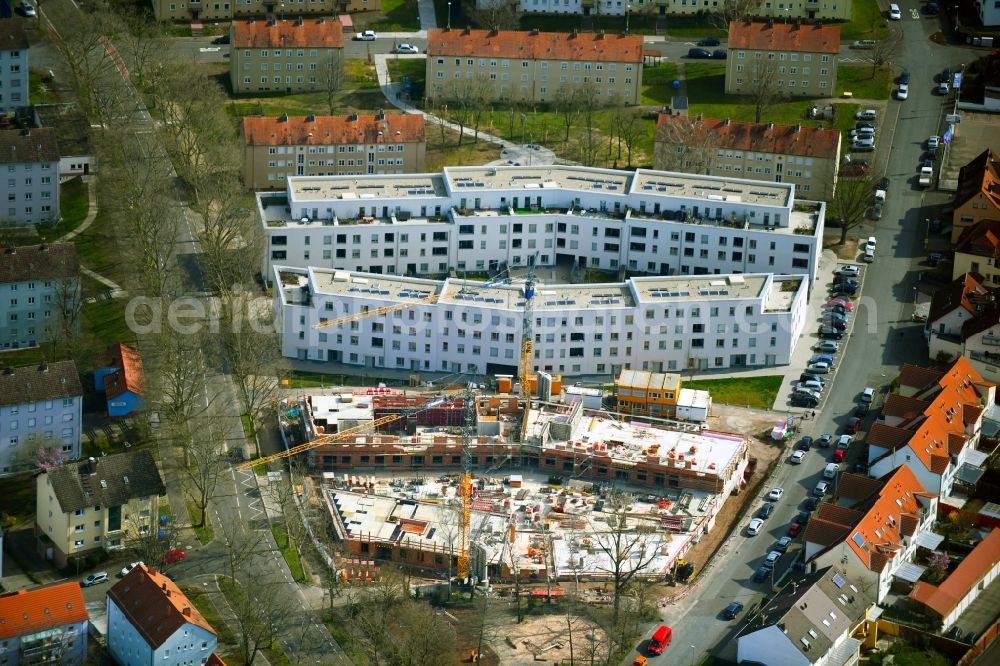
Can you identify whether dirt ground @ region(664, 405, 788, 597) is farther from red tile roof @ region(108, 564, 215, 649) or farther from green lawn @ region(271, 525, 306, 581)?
red tile roof @ region(108, 564, 215, 649)

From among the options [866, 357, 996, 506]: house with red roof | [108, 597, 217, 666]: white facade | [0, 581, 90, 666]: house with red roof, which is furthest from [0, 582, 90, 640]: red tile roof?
[866, 357, 996, 506]: house with red roof

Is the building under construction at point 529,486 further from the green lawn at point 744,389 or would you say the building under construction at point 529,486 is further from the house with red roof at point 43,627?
the house with red roof at point 43,627

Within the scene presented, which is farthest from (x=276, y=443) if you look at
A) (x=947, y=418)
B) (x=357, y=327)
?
(x=947, y=418)

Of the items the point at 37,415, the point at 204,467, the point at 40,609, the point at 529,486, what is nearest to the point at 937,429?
the point at 529,486

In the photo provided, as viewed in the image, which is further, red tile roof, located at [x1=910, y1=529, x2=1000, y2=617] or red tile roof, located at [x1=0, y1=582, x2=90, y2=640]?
red tile roof, located at [x1=910, y1=529, x2=1000, y2=617]

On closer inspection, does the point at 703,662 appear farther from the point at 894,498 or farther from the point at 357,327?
the point at 357,327

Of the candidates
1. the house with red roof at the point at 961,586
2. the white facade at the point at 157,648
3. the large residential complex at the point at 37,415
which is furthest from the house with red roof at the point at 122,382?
the house with red roof at the point at 961,586

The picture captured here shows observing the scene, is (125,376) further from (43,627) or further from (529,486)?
(529,486)
